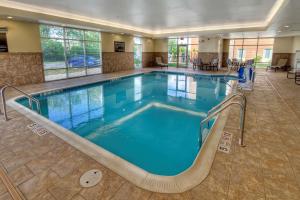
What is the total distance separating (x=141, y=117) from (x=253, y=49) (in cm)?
1418

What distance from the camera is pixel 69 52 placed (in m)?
9.77

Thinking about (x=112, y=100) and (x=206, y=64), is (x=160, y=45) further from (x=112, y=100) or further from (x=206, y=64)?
(x=112, y=100)

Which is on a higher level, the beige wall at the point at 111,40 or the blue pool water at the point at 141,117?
the beige wall at the point at 111,40

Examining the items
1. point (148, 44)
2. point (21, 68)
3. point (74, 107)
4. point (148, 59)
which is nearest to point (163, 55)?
point (148, 59)

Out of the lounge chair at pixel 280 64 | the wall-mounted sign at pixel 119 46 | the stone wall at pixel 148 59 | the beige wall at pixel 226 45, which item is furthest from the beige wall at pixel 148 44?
the lounge chair at pixel 280 64

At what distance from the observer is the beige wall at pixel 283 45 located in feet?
43.7

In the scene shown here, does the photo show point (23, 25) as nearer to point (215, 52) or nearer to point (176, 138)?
point (176, 138)

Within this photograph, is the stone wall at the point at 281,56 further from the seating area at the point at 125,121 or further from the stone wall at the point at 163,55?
the stone wall at the point at 163,55

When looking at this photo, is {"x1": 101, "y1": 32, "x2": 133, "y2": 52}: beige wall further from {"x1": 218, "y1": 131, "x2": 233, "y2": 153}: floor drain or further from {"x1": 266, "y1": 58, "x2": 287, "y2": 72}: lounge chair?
{"x1": 266, "y1": 58, "x2": 287, "y2": 72}: lounge chair

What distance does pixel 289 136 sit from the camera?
323 cm

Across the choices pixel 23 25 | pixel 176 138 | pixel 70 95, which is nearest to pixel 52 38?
pixel 23 25

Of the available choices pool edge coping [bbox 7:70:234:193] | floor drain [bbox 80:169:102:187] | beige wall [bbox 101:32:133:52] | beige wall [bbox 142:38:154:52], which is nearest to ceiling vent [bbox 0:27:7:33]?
beige wall [bbox 101:32:133:52]

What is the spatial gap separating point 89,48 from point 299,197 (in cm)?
1109

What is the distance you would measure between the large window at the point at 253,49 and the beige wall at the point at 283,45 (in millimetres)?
837
